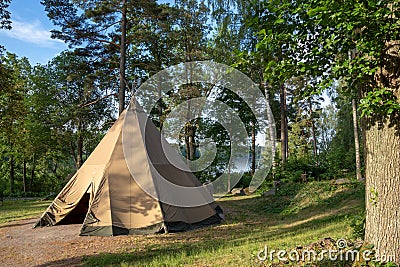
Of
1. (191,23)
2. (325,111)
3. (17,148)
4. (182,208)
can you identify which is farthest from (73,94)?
(325,111)

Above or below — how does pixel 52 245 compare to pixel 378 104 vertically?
below

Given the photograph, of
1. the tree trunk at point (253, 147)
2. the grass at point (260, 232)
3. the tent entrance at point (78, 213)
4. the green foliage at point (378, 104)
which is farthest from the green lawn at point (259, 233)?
the tree trunk at point (253, 147)

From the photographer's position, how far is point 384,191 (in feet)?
12.1

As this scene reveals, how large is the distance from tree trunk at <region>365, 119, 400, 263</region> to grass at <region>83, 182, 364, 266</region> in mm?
607

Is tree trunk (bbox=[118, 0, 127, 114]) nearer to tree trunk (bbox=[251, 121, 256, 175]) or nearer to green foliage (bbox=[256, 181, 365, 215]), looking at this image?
green foliage (bbox=[256, 181, 365, 215])

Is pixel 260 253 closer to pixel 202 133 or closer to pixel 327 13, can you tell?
pixel 327 13

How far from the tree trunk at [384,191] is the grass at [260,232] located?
1.99ft

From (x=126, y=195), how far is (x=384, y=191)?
6.66 m

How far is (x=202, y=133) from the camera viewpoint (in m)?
26.2

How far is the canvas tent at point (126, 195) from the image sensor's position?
8.43 meters

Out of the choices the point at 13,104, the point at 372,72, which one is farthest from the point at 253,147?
the point at 372,72

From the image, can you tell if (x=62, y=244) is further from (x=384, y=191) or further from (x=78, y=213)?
(x=384, y=191)

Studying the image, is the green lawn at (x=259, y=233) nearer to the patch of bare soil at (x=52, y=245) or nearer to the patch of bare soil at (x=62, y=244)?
the patch of bare soil at (x=62, y=244)

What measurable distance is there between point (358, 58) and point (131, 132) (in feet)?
24.9
